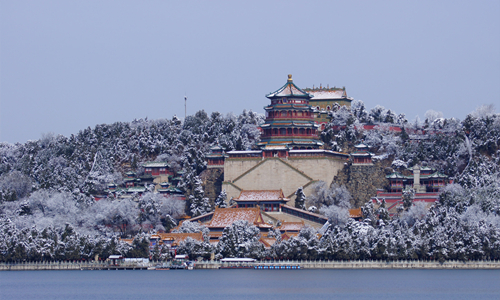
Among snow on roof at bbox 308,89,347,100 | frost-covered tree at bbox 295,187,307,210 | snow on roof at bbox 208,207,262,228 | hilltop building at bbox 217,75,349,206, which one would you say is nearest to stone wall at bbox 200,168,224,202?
hilltop building at bbox 217,75,349,206

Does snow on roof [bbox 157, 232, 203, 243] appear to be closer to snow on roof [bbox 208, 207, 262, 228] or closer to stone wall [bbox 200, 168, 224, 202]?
snow on roof [bbox 208, 207, 262, 228]

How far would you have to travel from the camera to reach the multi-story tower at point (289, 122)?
133 m

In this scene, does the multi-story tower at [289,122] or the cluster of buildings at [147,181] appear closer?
the multi-story tower at [289,122]

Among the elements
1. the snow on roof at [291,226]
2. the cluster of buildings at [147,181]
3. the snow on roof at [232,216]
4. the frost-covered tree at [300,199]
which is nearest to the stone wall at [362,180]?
the frost-covered tree at [300,199]

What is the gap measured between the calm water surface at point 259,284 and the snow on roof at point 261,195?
1433 cm

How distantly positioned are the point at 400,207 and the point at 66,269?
1277 inches

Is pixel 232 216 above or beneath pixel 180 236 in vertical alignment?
above

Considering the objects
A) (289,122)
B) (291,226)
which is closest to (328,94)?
(289,122)

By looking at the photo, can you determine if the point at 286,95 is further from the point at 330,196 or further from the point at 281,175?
the point at 330,196

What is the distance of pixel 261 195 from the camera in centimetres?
12375

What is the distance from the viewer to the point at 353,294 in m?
90.1

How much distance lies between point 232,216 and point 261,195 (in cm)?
611

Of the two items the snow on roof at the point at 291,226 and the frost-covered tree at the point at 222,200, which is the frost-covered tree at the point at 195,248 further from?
the frost-covered tree at the point at 222,200

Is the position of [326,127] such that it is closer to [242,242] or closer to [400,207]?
[400,207]
